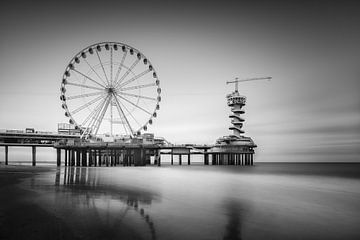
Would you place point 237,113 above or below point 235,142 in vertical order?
above

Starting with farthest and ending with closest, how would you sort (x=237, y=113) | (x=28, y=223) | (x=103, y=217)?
(x=237, y=113)
(x=103, y=217)
(x=28, y=223)

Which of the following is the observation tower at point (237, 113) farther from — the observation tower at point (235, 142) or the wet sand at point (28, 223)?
the wet sand at point (28, 223)

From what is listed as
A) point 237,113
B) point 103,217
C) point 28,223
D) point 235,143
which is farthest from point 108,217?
point 237,113

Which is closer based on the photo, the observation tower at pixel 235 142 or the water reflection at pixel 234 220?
the water reflection at pixel 234 220

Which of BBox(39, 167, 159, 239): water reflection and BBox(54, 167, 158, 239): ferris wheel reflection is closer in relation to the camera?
BBox(39, 167, 159, 239): water reflection

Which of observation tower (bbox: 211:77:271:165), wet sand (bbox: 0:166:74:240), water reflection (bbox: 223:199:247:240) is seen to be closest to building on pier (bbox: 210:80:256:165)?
observation tower (bbox: 211:77:271:165)

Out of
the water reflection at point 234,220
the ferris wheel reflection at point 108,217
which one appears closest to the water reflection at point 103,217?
the ferris wheel reflection at point 108,217

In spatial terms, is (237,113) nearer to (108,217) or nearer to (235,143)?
(235,143)

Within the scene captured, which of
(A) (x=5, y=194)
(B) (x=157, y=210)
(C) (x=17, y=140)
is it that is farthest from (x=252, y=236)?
(C) (x=17, y=140)

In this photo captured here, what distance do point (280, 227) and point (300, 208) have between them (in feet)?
17.4

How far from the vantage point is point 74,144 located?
172 ft

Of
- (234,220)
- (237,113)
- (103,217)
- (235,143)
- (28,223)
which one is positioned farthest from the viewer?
(237,113)

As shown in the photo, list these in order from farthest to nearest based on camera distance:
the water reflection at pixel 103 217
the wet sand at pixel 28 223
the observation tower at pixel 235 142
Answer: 1. the observation tower at pixel 235 142
2. the water reflection at pixel 103 217
3. the wet sand at pixel 28 223

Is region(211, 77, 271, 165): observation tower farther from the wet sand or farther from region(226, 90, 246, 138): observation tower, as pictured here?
the wet sand
